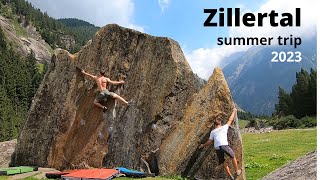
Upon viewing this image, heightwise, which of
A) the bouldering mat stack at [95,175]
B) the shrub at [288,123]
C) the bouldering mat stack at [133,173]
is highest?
the bouldering mat stack at [95,175]

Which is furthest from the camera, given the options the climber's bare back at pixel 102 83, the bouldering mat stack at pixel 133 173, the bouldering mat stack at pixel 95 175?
the climber's bare back at pixel 102 83

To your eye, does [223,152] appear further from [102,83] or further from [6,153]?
[6,153]

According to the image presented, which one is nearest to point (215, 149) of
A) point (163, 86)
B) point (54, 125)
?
point (163, 86)

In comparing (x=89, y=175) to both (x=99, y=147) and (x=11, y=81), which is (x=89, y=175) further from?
(x=11, y=81)

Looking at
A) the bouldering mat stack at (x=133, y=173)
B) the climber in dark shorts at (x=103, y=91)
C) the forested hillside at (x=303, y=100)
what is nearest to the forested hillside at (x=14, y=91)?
the forested hillside at (x=303, y=100)

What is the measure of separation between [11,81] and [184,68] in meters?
139

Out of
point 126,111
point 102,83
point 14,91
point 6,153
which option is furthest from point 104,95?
point 14,91

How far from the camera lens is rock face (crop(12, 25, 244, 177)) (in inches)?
980

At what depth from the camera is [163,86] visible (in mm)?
26312

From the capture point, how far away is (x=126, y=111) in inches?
1071

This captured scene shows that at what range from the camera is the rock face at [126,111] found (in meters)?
24.9

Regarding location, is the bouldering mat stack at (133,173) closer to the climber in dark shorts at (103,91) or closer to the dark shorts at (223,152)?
the dark shorts at (223,152)

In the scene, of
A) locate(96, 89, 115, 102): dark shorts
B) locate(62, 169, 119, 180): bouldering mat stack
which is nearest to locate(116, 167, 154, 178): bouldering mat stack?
locate(62, 169, 119, 180): bouldering mat stack

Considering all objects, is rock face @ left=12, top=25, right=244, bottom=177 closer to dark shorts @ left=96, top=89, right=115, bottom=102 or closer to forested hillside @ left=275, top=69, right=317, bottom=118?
dark shorts @ left=96, top=89, right=115, bottom=102
